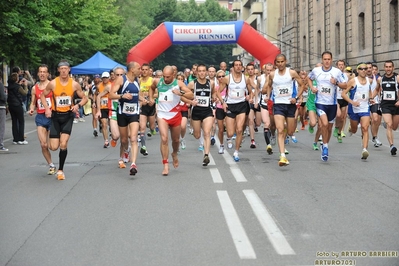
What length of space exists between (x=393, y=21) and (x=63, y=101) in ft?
72.0

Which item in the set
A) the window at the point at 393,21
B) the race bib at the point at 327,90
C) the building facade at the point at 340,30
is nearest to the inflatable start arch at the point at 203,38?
the window at the point at 393,21

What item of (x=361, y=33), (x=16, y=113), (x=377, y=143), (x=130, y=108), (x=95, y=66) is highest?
(x=361, y=33)

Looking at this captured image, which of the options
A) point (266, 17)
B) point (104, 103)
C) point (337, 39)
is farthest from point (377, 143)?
point (266, 17)

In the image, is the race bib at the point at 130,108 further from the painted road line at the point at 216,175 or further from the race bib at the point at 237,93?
the race bib at the point at 237,93

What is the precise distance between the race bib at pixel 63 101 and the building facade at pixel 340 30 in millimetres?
20551

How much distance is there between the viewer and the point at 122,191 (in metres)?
10.4

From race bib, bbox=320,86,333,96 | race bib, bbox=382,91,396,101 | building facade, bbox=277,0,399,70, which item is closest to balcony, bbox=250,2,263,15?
building facade, bbox=277,0,399,70

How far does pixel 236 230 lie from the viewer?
24.2 feet

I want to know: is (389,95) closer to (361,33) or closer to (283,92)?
(283,92)

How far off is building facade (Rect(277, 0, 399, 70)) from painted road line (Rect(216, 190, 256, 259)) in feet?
74.0

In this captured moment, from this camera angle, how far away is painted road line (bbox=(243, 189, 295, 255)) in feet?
21.4

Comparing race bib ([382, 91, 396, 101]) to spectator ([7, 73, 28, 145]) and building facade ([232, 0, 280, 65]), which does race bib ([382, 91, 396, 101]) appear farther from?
building facade ([232, 0, 280, 65])

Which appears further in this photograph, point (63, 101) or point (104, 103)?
point (104, 103)

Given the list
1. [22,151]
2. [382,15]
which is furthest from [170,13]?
[22,151]
